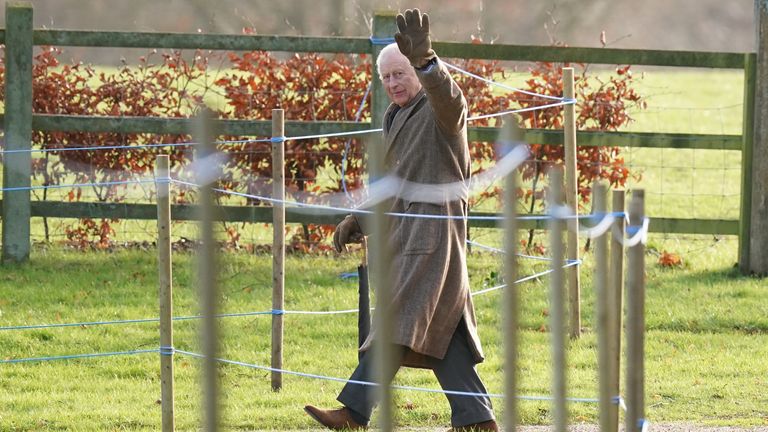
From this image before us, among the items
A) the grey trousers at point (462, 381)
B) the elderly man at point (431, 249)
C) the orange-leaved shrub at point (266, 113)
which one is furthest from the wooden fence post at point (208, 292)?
the orange-leaved shrub at point (266, 113)

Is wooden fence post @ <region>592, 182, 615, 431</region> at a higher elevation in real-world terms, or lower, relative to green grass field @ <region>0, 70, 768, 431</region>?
higher

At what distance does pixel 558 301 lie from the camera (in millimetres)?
3523

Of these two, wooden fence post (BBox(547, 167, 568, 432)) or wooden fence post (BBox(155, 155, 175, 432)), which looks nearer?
wooden fence post (BBox(547, 167, 568, 432))

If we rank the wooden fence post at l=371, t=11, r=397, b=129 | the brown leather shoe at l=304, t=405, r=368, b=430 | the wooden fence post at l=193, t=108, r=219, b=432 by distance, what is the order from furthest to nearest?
the wooden fence post at l=371, t=11, r=397, b=129, the brown leather shoe at l=304, t=405, r=368, b=430, the wooden fence post at l=193, t=108, r=219, b=432

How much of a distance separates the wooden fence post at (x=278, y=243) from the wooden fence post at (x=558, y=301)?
10.4 feet

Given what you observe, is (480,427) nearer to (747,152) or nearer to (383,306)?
(383,306)

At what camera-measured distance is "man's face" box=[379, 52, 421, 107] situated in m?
5.48

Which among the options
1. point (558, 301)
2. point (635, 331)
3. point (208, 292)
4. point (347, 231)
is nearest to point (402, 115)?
point (347, 231)

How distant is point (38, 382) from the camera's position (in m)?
7.00

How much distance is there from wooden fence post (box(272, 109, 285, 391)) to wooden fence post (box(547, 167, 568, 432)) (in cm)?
318

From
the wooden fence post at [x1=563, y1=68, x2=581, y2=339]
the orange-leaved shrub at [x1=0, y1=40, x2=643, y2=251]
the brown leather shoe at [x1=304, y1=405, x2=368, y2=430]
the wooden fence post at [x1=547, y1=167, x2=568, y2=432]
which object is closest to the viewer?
the wooden fence post at [x1=547, y1=167, x2=568, y2=432]

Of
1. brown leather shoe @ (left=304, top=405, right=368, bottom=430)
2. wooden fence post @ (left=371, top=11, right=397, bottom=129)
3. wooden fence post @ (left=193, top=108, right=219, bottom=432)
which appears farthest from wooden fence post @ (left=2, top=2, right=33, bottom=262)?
wooden fence post @ (left=193, top=108, right=219, bottom=432)

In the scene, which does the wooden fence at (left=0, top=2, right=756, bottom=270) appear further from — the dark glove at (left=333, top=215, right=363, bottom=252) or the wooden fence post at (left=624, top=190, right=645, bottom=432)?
the wooden fence post at (left=624, top=190, right=645, bottom=432)

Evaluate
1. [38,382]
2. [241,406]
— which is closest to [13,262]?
[38,382]
